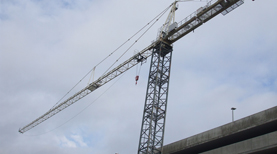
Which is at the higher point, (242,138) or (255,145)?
(242,138)

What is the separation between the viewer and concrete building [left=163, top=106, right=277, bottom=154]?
99.8 feet

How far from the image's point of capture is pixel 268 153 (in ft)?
103

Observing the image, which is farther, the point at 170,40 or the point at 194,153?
the point at 170,40

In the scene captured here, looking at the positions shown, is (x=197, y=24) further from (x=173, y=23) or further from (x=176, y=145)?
(x=176, y=145)

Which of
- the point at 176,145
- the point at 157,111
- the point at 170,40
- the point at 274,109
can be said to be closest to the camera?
the point at 274,109

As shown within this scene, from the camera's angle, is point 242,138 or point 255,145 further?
point 242,138

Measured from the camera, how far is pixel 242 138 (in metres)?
36.7

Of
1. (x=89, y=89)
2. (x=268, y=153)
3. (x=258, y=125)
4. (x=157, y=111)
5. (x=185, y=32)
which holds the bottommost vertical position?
(x=268, y=153)

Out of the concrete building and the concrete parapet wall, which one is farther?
the concrete building

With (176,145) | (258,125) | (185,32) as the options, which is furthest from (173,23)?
(258,125)

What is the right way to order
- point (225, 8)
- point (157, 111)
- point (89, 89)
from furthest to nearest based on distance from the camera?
1. point (89, 89)
2. point (157, 111)
3. point (225, 8)

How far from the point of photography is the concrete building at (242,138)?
99.8 feet

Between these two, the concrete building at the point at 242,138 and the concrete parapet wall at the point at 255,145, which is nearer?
the concrete parapet wall at the point at 255,145

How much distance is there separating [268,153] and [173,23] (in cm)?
2705
